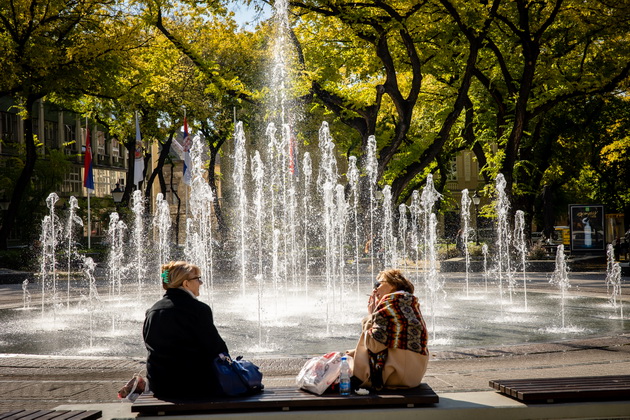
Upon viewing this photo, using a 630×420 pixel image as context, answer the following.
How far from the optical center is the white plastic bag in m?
4.98

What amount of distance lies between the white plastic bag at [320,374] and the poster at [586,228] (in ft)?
85.6

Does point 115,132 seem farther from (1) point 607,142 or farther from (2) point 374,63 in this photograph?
(1) point 607,142

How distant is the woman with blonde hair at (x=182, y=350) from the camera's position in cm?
497

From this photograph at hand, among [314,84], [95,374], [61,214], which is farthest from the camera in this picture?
[61,214]

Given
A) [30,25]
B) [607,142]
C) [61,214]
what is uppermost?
[30,25]

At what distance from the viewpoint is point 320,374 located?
16.4 ft

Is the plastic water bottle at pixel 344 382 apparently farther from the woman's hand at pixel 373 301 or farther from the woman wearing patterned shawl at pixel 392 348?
the woman's hand at pixel 373 301

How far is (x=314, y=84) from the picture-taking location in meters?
23.5

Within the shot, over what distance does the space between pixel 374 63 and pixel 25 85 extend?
12545 millimetres

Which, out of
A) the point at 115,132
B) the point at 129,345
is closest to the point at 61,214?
the point at 115,132

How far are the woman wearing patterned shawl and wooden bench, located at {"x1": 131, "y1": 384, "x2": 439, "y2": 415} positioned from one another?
0.23m

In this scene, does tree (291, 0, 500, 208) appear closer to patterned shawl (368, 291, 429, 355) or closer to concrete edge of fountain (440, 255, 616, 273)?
concrete edge of fountain (440, 255, 616, 273)

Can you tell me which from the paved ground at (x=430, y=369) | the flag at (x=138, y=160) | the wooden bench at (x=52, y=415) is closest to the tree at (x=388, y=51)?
the flag at (x=138, y=160)

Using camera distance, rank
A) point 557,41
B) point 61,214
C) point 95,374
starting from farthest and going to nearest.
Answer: point 61,214, point 557,41, point 95,374
